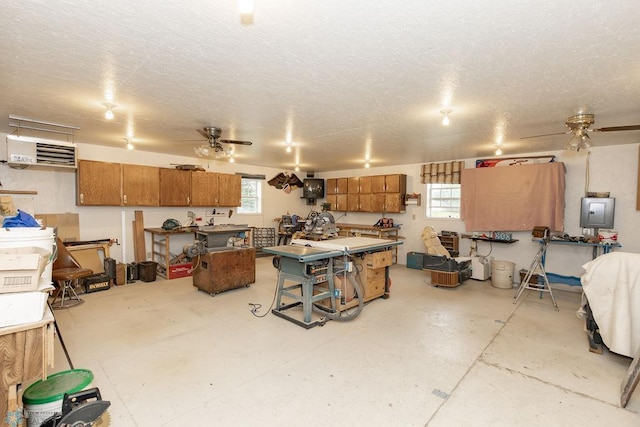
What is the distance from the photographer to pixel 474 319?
3.95 metres

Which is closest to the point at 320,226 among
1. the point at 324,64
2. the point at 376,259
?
the point at 376,259

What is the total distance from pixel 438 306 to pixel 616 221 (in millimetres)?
3440

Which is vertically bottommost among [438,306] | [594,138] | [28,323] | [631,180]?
[438,306]

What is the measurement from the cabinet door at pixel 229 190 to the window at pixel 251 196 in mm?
639

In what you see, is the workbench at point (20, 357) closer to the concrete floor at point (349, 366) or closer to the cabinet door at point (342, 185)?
the concrete floor at point (349, 366)

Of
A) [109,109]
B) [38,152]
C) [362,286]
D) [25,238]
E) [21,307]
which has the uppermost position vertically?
[109,109]

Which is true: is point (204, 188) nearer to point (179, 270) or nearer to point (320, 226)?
point (179, 270)

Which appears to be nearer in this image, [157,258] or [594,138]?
[594,138]

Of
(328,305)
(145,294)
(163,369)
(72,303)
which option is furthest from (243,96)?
(72,303)

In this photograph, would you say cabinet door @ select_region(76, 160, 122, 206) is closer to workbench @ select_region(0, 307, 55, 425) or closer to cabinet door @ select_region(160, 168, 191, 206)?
cabinet door @ select_region(160, 168, 191, 206)

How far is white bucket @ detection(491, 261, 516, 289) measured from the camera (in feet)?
17.9

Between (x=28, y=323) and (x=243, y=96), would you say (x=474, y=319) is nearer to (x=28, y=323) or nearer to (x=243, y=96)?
(x=243, y=96)

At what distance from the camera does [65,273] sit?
4039mm

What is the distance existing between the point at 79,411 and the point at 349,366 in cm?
197
